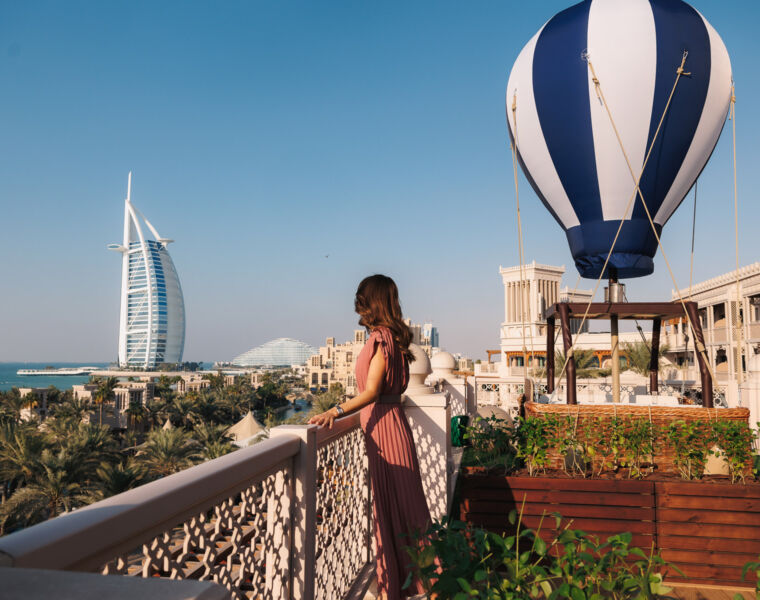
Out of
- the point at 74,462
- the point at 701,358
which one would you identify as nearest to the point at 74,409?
the point at 74,462

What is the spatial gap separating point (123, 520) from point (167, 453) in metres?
26.0

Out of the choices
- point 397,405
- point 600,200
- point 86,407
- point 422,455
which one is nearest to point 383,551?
point 397,405

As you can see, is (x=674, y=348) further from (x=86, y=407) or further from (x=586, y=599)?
(x=86, y=407)

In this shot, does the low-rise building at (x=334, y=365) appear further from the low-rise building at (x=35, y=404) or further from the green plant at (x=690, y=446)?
the green plant at (x=690, y=446)

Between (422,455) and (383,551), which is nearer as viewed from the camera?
(383,551)

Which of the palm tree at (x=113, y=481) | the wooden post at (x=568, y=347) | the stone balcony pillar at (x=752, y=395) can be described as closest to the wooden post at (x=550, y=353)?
the wooden post at (x=568, y=347)

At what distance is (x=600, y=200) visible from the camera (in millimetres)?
7785

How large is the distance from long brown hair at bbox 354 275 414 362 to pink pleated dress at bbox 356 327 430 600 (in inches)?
1.9

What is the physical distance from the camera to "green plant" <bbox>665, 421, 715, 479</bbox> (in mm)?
4664

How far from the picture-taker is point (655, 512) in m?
4.40

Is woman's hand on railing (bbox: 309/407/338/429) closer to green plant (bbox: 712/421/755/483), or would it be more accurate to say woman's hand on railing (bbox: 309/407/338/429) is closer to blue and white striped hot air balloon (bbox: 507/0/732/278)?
green plant (bbox: 712/421/755/483)

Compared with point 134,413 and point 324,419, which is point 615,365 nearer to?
point 324,419

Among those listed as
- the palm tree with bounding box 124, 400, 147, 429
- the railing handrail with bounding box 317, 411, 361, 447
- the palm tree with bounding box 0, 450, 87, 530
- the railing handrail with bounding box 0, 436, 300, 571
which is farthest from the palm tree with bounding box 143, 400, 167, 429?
the railing handrail with bounding box 0, 436, 300, 571

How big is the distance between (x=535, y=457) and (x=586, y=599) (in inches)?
130
